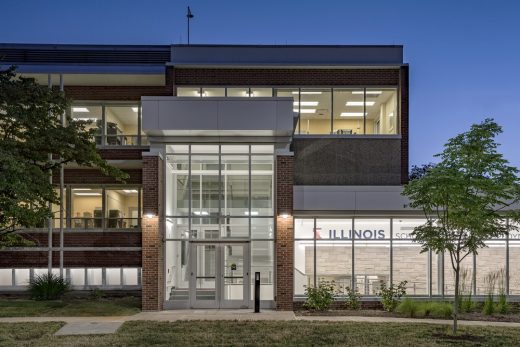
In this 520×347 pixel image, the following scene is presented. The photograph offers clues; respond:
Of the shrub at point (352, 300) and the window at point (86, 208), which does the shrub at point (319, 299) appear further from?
the window at point (86, 208)

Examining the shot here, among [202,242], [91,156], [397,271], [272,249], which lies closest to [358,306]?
[397,271]

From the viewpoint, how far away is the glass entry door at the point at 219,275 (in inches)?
773

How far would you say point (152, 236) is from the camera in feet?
63.3

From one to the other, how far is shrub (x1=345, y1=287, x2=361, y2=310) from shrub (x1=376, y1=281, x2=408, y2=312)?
0.75 m

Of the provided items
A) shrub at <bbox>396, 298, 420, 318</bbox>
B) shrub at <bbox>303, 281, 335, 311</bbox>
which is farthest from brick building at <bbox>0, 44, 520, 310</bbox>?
shrub at <bbox>396, 298, 420, 318</bbox>

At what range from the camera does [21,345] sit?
1381cm

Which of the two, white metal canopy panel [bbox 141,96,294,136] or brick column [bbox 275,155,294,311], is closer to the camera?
white metal canopy panel [bbox 141,96,294,136]

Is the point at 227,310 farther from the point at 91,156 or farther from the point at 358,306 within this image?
the point at 91,156

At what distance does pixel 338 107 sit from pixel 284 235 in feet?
23.6

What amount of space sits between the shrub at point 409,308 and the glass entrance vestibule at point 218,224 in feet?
13.1

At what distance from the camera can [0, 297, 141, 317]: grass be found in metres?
18.4

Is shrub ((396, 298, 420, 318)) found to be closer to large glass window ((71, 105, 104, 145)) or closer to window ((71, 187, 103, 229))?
window ((71, 187, 103, 229))

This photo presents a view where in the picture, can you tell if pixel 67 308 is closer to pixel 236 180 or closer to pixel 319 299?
pixel 236 180

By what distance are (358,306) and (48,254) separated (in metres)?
11.8
